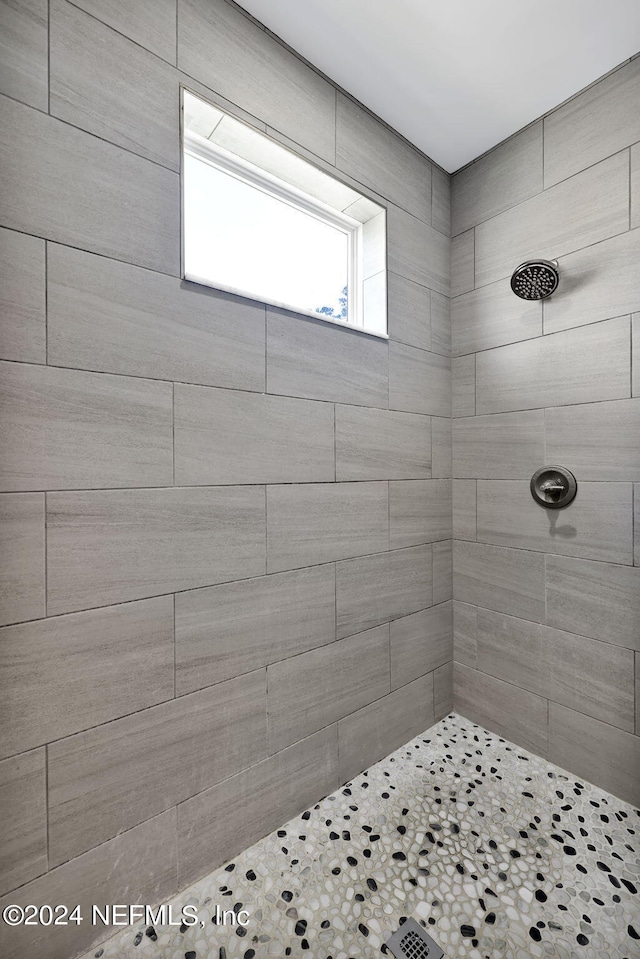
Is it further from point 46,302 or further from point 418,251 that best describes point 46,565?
point 418,251

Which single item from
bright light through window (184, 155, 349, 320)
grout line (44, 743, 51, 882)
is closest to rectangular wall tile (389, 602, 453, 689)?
grout line (44, 743, 51, 882)

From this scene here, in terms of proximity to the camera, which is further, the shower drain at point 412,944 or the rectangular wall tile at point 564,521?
the rectangular wall tile at point 564,521

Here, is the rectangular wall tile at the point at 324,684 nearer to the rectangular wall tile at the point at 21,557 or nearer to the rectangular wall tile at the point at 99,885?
the rectangular wall tile at the point at 99,885

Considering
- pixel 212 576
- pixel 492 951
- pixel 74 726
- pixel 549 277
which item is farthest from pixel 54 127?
pixel 492 951

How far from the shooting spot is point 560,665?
1.69 metres

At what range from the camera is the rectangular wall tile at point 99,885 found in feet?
3.24

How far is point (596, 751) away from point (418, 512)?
1049 mm

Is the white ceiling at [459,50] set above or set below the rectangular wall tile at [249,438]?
above

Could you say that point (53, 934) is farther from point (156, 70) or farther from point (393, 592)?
point (156, 70)

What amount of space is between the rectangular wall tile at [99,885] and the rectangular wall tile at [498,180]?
7.90ft

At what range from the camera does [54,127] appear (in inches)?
39.6

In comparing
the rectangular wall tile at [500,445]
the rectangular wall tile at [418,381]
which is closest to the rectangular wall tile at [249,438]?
the rectangular wall tile at [418,381]

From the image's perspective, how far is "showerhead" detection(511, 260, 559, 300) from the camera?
1585 mm

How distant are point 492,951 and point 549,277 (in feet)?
6.46
